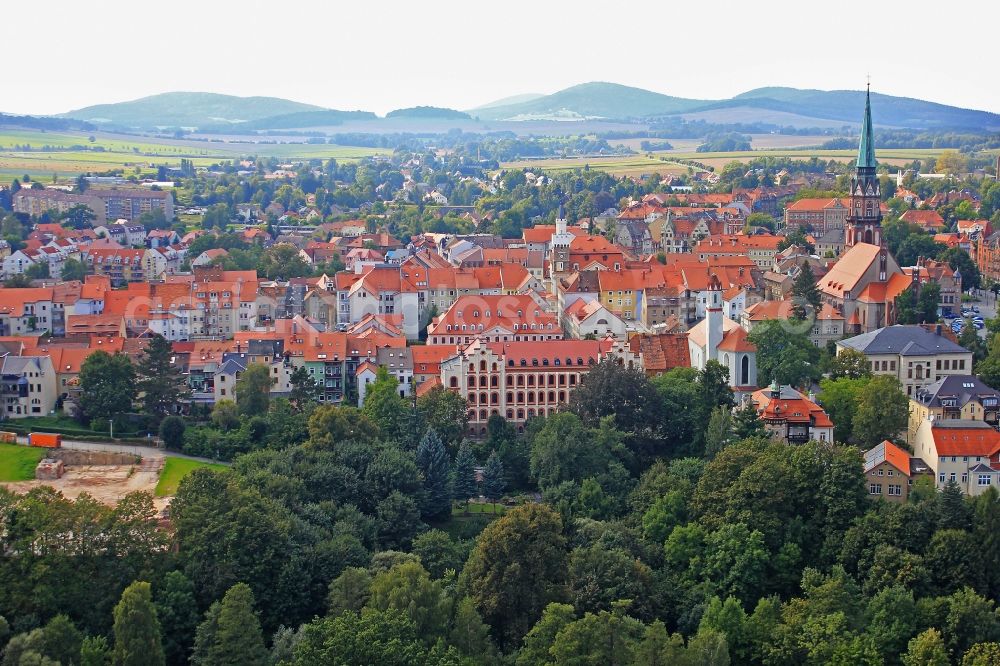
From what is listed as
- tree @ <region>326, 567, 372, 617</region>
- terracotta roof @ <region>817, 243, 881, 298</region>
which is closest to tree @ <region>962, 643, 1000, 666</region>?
tree @ <region>326, 567, 372, 617</region>

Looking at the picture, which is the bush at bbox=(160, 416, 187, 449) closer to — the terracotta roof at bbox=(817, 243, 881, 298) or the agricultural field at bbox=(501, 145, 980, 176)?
the terracotta roof at bbox=(817, 243, 881, 298)

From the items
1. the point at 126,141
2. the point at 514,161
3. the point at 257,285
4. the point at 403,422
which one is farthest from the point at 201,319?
the point at 126,141

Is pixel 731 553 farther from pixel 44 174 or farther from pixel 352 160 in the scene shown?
pixel 352 160

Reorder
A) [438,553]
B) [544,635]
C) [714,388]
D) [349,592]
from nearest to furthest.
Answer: [544,635] < [349,592] < [438,553] < [714,388]

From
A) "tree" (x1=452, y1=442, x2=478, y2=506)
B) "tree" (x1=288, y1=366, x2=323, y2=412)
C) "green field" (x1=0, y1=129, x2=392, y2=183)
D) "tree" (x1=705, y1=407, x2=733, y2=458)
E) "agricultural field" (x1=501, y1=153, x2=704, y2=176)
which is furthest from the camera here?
"agricultural field" (x1=501, y1=153, x2=704, y2=176)

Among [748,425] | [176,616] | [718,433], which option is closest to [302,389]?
[718,433]

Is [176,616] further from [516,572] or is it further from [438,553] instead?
[516,572]
